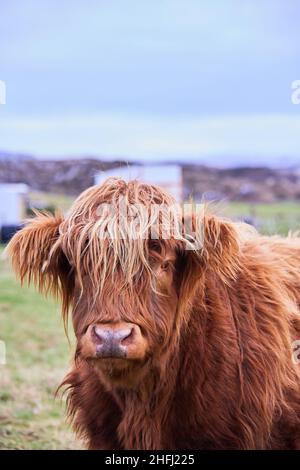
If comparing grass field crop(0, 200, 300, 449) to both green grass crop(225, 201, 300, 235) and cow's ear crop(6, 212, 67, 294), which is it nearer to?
cow's ear crop(6, 212, 67, 294)

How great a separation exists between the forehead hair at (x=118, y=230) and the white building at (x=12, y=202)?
437 inches

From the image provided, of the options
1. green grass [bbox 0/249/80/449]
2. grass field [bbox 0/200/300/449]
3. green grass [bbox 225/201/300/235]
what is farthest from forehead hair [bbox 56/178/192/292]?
green grass [bbox 225/201/300/235]

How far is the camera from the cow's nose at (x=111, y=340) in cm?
265

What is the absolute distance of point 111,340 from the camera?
105 inches

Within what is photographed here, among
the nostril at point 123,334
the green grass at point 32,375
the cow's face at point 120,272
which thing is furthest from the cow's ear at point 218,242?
the green grass at point 32,375

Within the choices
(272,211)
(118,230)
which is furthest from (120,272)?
(272,211)

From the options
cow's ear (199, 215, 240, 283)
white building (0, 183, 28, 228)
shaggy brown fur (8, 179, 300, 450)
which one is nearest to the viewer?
shaggy brown fur (8, 179, 300, 450)

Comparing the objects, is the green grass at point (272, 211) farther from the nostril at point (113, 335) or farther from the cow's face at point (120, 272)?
the nostril at point (113, 335)

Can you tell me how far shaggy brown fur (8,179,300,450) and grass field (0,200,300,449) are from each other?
422 millimetres

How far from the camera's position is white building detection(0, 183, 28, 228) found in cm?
1433

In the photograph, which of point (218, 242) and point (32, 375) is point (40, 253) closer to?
point (218, 242)

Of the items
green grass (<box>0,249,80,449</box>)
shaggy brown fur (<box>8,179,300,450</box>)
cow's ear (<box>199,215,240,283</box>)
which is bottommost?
green grass (<box>0,249,80,449</box>)

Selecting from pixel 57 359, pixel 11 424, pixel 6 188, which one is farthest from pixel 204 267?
pixel 6 188

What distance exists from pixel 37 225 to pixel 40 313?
535 cm
